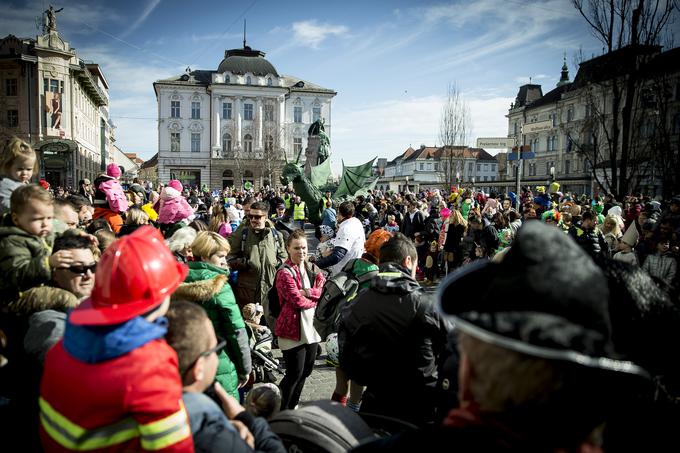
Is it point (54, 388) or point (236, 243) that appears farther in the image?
point (236, 243)

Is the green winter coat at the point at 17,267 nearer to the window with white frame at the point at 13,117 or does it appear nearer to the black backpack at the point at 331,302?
the black backpack at the point at 331,302

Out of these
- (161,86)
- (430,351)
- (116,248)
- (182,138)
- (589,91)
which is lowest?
(430,351)

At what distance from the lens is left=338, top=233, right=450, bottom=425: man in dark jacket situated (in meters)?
2.90

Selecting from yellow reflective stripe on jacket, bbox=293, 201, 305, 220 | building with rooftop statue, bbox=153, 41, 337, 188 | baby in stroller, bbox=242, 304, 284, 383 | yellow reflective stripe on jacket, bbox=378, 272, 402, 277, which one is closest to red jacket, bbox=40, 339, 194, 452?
yellow reflective stripe on jacket, bbox=378, 272, 402, 277

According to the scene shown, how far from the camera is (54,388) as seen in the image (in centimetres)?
158

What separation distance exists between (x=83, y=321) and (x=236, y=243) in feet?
13.1

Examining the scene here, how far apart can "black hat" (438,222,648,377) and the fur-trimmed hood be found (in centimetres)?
217

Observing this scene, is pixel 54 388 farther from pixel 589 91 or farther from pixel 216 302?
pixel 589 91

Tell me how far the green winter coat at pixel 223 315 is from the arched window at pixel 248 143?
60.7 metres

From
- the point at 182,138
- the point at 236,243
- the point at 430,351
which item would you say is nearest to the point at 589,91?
the point at 236,243

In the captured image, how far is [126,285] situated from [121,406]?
41cm

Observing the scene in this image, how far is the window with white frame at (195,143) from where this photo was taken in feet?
200

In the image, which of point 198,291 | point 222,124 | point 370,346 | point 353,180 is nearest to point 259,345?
point 198,291

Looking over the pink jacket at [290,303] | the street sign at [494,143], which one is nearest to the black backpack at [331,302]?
the pink jacket at [290,303]
